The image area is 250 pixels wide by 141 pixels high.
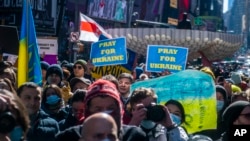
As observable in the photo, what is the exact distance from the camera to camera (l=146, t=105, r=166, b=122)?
4.46m

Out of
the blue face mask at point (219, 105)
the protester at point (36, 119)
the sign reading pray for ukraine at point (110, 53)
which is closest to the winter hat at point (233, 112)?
the protester at point (36, 119)

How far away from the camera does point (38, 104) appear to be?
5312 mm

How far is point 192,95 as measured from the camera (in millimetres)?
6156

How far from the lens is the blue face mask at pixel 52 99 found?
19.5ft

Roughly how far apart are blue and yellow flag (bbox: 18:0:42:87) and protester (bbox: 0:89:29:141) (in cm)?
329

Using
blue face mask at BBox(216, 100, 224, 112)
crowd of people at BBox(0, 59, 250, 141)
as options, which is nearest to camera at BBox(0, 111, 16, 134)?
crowd of people at BBox(0, 59, 250, 141)

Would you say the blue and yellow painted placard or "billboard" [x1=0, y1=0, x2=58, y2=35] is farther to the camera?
"billboard" [x1=0, y1=0, x2=58, y2=35]

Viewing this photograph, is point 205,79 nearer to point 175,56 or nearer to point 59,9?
point 175,56

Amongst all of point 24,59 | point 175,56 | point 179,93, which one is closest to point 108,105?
point 179,93

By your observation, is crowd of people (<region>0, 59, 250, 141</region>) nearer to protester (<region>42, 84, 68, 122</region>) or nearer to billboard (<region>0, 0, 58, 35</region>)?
protester (<region>42, 84, 68, 122</region>)

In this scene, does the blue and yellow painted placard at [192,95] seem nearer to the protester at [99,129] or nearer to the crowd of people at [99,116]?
the crowd of people at [99,116]

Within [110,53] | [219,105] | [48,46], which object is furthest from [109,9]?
[219,105]

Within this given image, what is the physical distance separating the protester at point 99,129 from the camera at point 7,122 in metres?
0.37

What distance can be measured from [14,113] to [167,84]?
121 inches
